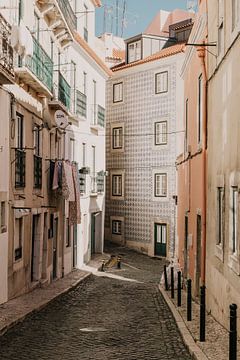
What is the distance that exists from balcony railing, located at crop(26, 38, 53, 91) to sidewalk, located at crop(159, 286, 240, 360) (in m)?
7.09

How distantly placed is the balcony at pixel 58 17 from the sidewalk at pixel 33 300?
25.4 feet

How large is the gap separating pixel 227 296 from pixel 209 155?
368 cm

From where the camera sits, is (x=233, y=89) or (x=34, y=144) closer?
(x=233, y=89)

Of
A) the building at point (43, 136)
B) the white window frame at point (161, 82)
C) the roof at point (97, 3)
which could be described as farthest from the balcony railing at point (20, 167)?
the white window frame at point (161, 82)

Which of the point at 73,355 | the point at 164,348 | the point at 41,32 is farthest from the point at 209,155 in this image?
the point at 41,32

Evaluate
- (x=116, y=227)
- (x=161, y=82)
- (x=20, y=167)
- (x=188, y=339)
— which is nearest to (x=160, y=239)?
(x=116, y=227)

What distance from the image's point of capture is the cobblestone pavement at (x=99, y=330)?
8.70 metres

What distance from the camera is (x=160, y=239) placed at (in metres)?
31.8

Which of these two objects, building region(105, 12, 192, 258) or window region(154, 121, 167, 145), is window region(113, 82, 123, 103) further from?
window region(154, 121, 167, 145)

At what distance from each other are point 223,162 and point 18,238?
632 centimetres

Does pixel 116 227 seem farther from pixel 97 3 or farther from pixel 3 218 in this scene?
pixel 3 218

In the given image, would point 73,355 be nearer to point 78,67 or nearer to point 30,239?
point 30,239

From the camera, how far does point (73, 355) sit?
860cm

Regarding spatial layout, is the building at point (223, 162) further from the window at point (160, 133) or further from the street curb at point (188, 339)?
the window at point (160, 133)
